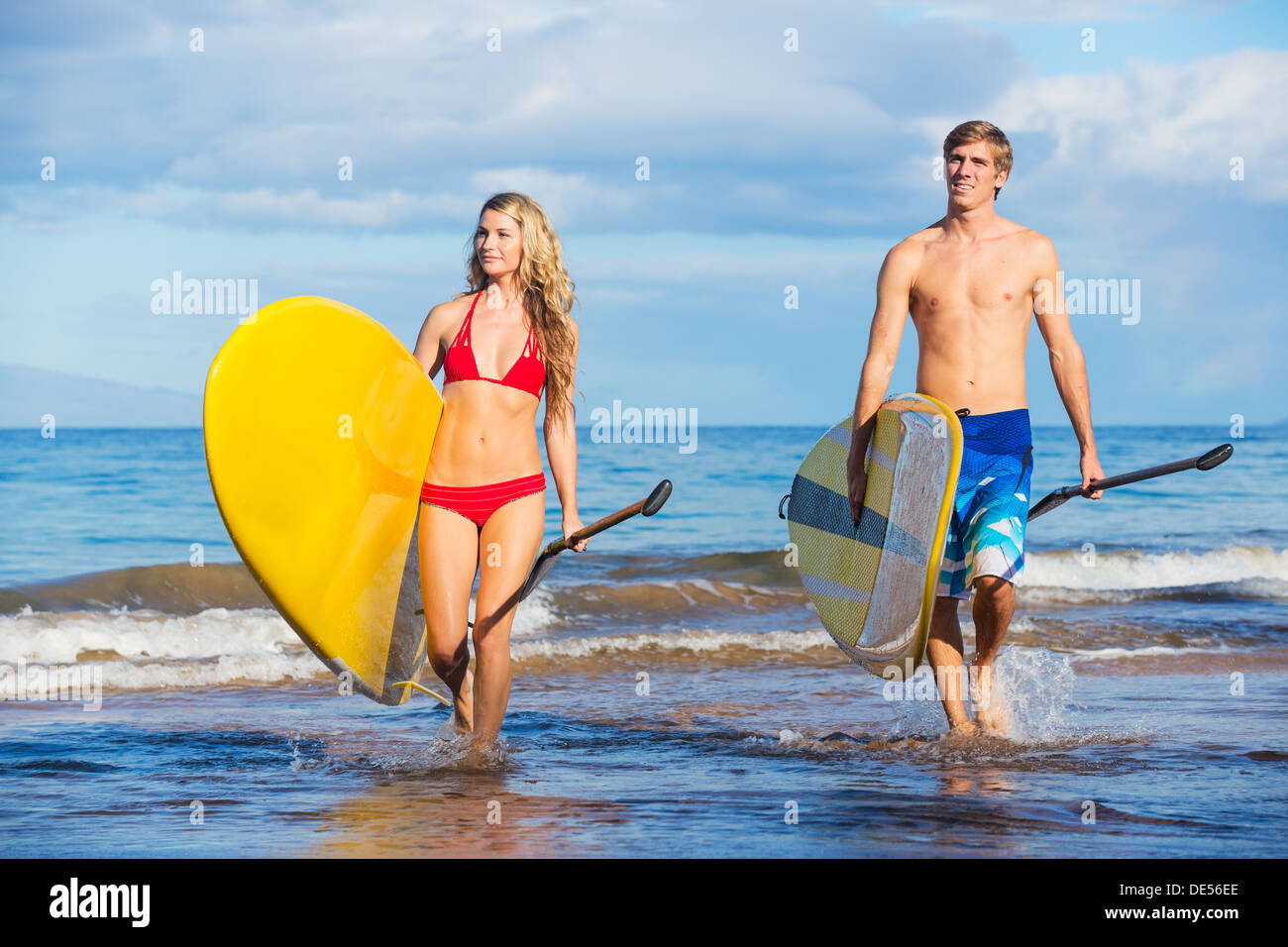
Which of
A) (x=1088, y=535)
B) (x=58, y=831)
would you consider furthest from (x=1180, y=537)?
(x=58, y=831)

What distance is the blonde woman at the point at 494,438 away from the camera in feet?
14.0

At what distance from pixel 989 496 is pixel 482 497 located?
5.70 ft

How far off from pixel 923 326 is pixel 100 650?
5981 mm

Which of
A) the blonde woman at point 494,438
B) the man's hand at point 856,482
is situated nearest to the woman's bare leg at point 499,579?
the blonde woman at point 494,438

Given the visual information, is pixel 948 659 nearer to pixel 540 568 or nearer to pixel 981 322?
pixel 981 322

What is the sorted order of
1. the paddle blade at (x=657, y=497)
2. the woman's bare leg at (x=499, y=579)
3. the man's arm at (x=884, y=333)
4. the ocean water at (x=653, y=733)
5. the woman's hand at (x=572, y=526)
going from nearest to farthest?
1. the ocean water at (x=653, y=733)
2. the paddle blade at (x=657, y=497)
3. the woman's bare leg at (x=499, y=579)
4. the woman's hand at (x=572, y=526)
5. the man's arm at (x=884, y=333)

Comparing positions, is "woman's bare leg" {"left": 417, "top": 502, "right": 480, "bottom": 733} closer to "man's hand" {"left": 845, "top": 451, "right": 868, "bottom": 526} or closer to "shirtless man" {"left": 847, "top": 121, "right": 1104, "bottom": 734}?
"man's hand" {"left": 845, "top": 451, "right": 868, "bottom": 526}

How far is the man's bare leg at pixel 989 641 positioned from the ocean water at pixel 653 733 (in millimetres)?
110

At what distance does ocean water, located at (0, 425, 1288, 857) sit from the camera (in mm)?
3527

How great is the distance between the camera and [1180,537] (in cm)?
1552

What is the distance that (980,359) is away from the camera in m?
4.38

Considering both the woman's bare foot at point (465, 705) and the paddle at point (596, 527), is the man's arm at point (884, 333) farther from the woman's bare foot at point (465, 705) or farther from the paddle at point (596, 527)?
the woman's bare foot at point (465, 705)

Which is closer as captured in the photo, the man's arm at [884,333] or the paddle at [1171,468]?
the paddle at [1171,468]
